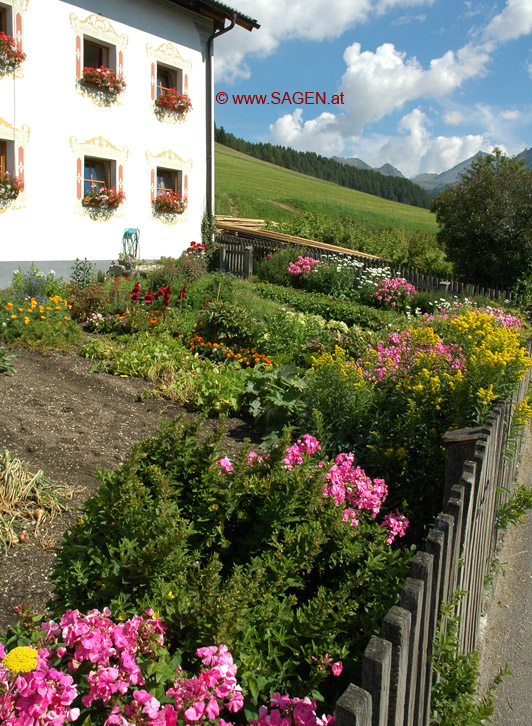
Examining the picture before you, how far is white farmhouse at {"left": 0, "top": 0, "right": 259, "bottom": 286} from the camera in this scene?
11.4 metres

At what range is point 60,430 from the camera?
4.87 metres

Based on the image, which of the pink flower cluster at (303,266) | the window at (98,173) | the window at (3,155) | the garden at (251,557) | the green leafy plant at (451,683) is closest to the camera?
the garden at (251,557)

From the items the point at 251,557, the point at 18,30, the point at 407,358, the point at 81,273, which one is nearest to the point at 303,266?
the point at 81,273

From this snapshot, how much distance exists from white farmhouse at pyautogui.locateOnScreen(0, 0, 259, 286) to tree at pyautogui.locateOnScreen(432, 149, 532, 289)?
779 cm

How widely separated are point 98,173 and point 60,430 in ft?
33.2

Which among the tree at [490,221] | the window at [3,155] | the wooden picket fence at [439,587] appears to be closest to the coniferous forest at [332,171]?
the tree at [490,221]

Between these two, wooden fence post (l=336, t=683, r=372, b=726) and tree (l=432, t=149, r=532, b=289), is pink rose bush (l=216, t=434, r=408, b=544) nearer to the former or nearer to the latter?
wooden fence post (l=336, t=683, r=372, b=726)

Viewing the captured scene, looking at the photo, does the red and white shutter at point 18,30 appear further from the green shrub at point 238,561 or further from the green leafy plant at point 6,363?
the green shrub at point 238,561

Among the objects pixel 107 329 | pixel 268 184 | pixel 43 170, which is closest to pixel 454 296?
pixel 107 329

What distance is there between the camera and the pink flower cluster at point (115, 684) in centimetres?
151

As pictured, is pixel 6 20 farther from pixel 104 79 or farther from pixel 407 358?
pixel 407 358

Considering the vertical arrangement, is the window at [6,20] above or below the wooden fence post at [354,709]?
above

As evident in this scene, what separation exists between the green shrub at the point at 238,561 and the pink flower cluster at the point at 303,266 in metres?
12.2

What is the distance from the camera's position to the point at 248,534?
2.43 meters
